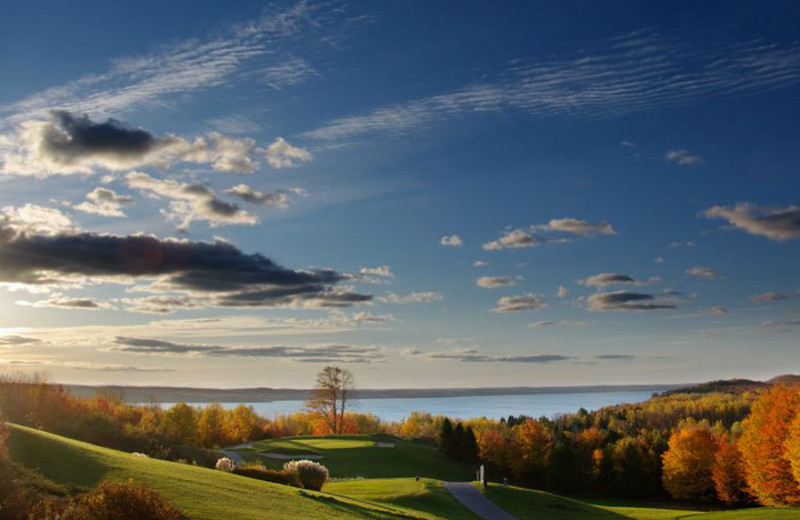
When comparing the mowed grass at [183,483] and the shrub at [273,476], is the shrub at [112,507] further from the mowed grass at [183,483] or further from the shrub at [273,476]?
the shrub at [273,476]

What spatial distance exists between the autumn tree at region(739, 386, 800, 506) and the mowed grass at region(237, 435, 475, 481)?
40.1m

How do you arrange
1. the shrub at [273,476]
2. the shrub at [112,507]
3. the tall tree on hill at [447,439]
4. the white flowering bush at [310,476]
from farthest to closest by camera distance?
the tall tree on hill at [447,439] → the shrub at [273,476] → the white flowering bush at [310,476] → the shrub at [112,507]

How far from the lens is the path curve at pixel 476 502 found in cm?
4732

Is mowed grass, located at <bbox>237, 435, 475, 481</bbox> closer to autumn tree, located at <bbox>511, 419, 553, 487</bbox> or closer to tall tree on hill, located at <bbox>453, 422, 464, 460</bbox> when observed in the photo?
tall tree on hill, located at <bbox>453, 422, 464, 460</bbox>

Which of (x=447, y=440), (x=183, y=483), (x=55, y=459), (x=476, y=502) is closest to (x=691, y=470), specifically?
(x=447, y=440)

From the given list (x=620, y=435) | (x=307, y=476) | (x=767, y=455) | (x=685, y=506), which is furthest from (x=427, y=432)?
(x=307, y=476)

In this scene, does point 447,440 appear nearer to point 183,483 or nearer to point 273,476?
point 273,476

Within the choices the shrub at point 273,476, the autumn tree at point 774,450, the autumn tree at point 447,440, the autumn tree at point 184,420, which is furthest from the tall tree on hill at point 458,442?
the shrub at point 273,476

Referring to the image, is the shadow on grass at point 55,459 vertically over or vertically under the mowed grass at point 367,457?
over

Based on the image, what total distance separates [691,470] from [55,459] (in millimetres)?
89392

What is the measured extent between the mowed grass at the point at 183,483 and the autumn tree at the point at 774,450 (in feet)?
184

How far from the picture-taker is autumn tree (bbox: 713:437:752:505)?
85812 mm

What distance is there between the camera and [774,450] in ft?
233

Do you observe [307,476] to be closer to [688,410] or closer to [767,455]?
[767,455]
